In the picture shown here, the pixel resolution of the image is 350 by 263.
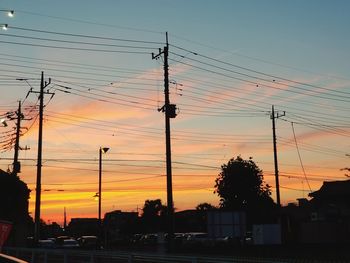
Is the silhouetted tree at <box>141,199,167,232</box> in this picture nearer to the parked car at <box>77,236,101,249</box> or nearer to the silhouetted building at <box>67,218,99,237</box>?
the silhouetted building at <box>67,218,99,237</box>

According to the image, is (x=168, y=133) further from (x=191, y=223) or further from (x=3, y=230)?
(x=191, y=223)

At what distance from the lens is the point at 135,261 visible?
61.2 feet

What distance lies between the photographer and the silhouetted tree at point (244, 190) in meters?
81.8

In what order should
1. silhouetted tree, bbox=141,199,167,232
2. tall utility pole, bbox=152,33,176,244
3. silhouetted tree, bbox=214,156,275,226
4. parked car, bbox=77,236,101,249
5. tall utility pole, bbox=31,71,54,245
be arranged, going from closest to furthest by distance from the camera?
tall utility pole, bbox=152,33,176,244, tall utility pole, bbox=31,71,54,245, parked car, bbox=77,236,101,249, silhouetted tree, bbox=214,156,275,226, silhouetted tree, bbox=141,199,167,232

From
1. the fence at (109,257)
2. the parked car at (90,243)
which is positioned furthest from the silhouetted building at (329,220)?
the fence at (109,257)

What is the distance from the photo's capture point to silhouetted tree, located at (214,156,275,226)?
8181 cm

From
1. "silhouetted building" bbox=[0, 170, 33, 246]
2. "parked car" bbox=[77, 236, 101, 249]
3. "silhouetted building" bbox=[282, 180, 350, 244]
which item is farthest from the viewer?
"parked car" bbox=[77, 236, 101, 249]

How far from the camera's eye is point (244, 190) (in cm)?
8256

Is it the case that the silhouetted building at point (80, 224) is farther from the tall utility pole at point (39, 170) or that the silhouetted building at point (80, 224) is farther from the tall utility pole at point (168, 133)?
the tall utility pole at point (168, 133)

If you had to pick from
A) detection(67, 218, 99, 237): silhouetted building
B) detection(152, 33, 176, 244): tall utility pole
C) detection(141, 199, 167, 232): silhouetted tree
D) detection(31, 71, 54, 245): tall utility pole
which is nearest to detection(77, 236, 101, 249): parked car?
detection(31, 71, 54, 245): tall utility pole

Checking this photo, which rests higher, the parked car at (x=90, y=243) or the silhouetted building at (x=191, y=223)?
the silhouetted building at (x=191, y=223)

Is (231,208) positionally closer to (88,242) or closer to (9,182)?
(88,242)

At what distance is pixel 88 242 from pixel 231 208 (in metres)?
28.0

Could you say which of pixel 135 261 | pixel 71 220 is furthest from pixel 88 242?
pixel 71 220
